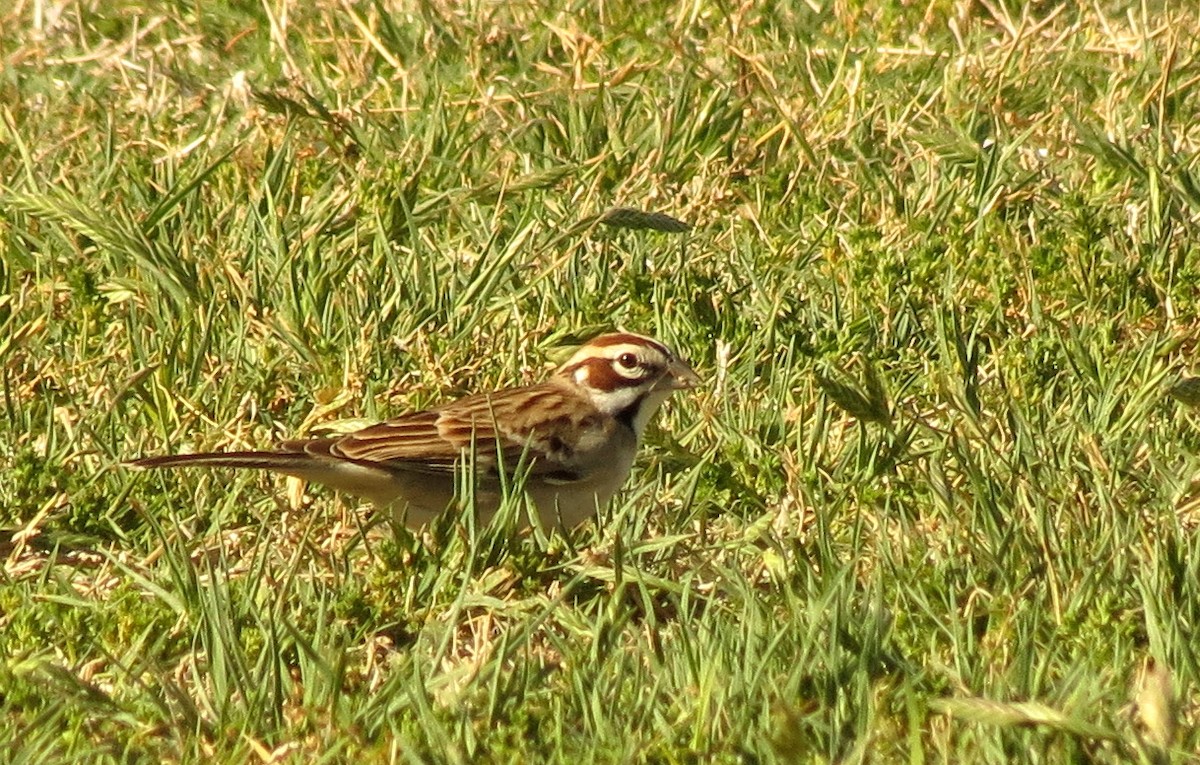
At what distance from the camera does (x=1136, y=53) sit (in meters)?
8.74

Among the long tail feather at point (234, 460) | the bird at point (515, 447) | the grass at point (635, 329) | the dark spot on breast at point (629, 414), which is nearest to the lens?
the grass at point (635, 329)

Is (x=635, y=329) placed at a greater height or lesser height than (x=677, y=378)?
lesser

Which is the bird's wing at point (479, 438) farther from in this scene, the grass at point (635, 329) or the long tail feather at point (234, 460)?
the grass at point (635, 329)

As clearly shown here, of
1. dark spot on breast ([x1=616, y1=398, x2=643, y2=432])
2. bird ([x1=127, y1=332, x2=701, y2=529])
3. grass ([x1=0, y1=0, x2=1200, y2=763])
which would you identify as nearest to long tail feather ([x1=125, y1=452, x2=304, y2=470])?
bird ([x1=127, y1=332, x2=701, y2=529])

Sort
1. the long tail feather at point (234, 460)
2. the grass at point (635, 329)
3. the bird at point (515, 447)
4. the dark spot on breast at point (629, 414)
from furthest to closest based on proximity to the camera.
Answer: the dark spot on breast at point (629, 414) < the bird at point (515, 447) < the long tail feather at point (234, 460) < the grass at point (635, 329)

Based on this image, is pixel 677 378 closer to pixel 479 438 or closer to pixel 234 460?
pixel 479 438

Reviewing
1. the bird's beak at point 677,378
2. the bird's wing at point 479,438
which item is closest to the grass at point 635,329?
the bird's beak at point 677,378

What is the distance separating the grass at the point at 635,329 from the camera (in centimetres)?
445

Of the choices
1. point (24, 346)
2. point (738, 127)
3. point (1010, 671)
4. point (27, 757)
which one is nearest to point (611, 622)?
point (1010, 671)

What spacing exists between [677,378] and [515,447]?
513 millimetres

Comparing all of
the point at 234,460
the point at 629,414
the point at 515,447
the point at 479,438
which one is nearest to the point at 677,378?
the point at 629,414

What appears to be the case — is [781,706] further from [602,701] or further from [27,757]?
[27,757]

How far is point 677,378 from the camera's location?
612 centimetres

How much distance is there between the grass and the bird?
12cm
